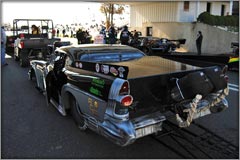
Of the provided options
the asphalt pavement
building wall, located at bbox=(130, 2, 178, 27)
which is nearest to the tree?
building wall, located at bbox=(130, 2, 178, 27)

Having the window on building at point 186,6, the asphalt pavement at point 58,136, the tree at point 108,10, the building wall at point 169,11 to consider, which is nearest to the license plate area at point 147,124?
the asphalt pavement at point 58,136

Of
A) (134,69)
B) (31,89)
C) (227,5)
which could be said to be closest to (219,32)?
(227,5)

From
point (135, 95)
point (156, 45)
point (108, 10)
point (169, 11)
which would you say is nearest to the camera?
point (135, 95)

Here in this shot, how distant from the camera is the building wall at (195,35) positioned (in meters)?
16.5

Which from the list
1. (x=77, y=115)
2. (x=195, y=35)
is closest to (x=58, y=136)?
(x=77, y=115)

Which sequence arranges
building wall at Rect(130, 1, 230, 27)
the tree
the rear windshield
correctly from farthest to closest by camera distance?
the tree → building wall at Rect(130, 1, 230, 27) → the rear windshield

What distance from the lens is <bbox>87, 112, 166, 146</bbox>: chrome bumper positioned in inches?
131

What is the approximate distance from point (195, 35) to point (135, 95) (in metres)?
16.3

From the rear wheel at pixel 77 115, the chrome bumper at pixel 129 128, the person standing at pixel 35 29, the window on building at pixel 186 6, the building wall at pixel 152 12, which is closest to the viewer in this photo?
the chrome bumper at pixel 129 128

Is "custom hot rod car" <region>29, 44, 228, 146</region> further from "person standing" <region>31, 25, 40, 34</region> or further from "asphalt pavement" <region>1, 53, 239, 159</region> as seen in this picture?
"person standing" <region>31, 25, 40, 34</region>

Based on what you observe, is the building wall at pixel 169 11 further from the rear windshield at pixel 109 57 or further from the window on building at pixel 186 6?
the rear windshield at pixel 109 57

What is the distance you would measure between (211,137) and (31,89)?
5172mm

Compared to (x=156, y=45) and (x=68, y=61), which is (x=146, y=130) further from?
(x=156, y=45)

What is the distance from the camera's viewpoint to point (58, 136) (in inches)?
171
